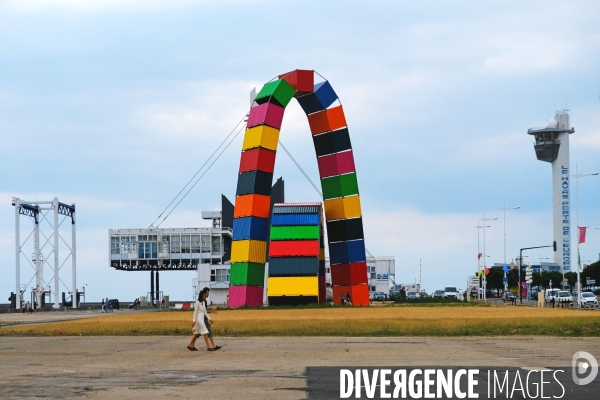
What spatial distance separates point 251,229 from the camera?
59719 mm

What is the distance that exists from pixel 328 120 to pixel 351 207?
6.57 metres

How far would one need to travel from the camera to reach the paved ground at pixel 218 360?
14.0m

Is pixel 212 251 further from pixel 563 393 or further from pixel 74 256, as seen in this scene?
pixel 563 393

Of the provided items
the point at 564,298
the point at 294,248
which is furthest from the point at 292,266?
the point at 564,298

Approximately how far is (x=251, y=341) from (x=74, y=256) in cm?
7522

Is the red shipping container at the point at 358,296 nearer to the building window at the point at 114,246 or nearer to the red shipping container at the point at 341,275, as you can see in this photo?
the red shipping container at the point at 341,275

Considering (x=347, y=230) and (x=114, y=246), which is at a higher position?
(x=347, y=230)

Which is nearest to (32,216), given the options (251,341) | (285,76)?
(285,76)

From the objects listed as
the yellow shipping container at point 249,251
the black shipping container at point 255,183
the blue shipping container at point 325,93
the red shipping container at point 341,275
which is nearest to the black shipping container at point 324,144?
the blue shipping container at point 325,93

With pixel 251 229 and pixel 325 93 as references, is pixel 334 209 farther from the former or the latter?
pixel 325 93

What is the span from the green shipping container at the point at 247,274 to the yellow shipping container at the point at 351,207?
8.27 m

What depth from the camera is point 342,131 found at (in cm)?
6500

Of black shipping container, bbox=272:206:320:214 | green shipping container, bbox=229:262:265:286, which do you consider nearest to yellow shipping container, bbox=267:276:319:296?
green shipping container, bbox=229:262:265:286

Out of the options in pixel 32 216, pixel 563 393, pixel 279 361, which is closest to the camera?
pixel 563 393
